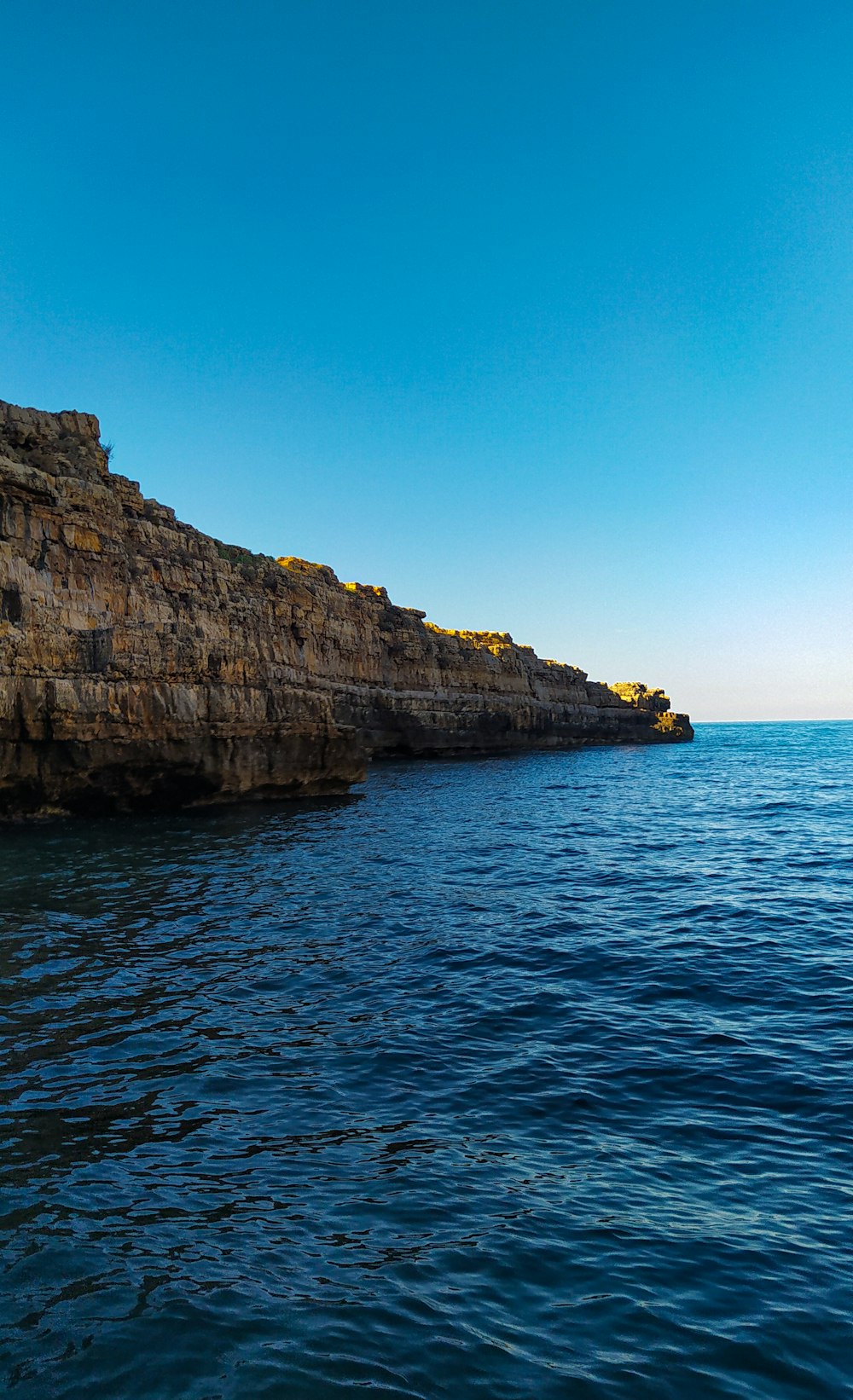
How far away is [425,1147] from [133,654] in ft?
69.5

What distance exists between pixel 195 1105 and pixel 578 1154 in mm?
3447

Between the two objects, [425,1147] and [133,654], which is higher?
[133,654]

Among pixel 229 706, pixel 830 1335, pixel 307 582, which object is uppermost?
pixel 307 582

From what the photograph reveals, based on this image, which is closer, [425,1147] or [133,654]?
[425,1147]

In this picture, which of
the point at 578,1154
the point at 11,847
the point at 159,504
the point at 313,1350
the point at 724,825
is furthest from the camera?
the point at 159,504

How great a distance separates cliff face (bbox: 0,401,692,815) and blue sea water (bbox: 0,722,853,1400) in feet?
30.2

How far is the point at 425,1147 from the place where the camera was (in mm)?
6375

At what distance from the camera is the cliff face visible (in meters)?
22.7

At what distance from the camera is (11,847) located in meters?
19.2

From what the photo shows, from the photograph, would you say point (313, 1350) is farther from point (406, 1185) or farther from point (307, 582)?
point (307, 582)

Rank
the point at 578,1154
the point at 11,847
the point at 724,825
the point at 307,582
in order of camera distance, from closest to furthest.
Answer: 1. the point at 578,1154
2. the point at 11,847
3. the point at 724,825
4. the point at 307,582

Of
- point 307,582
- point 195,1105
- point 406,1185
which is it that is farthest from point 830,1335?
point 307,582

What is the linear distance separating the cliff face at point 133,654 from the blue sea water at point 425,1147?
30.2 feet

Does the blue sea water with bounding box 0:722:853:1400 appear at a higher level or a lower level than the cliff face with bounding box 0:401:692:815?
lower
